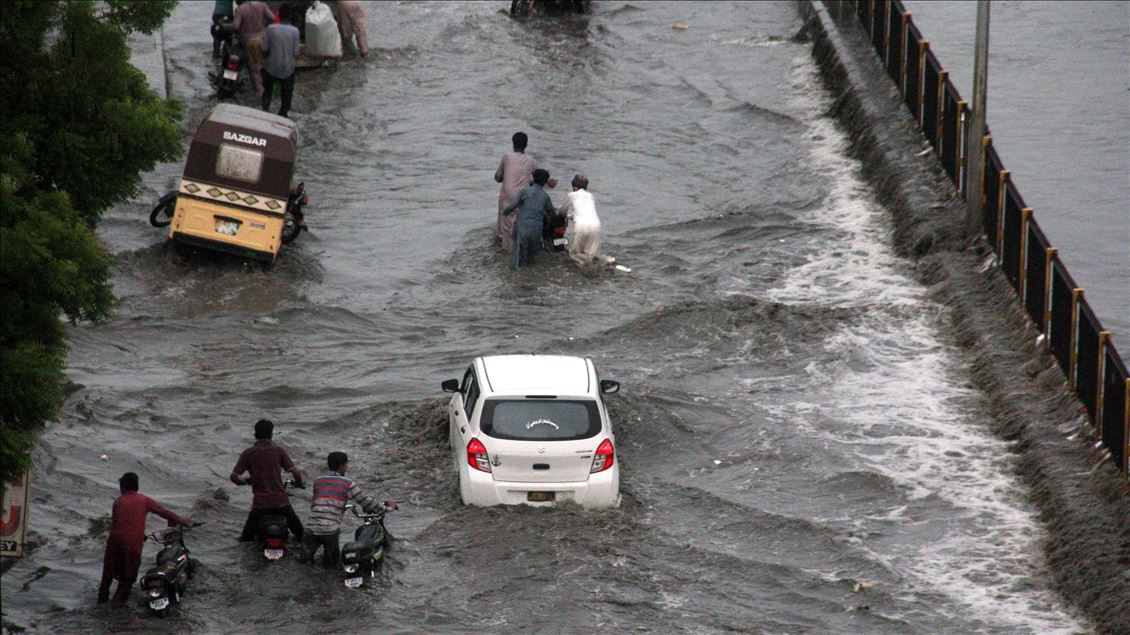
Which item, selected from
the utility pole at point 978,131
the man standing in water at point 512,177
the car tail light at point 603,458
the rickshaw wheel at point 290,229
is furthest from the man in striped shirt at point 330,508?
the utility pole at point 978,131

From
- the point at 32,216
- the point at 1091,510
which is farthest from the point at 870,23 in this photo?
the point at 32,216

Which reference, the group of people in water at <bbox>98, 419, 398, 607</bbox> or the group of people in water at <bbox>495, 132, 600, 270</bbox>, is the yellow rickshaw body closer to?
the group of people in water at <bbox>495, 132, 600, 270</bbox>

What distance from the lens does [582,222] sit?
2241 centimetres

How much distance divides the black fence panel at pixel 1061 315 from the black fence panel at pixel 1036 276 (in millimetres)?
487

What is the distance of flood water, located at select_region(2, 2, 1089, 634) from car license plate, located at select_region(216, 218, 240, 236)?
0.54m

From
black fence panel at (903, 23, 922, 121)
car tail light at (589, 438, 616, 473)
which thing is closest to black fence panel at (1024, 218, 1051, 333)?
car tail light at (589, 438, 616, 473)

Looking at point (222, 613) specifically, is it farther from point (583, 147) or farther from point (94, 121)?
point (583, 147)

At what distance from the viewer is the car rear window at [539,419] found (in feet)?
50.4

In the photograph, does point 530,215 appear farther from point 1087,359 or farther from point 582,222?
point 1087,359

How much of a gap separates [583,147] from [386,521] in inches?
547

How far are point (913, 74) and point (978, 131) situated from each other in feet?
19.4

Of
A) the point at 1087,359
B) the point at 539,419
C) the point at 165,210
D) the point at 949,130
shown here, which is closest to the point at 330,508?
the point at 539,419

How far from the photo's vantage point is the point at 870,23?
108ft

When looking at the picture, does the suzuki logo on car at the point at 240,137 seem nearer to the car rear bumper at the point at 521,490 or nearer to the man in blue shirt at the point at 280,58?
the man in blue shirt at the point at 280,58
